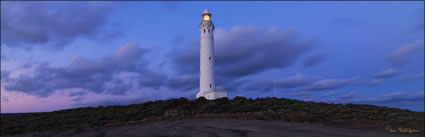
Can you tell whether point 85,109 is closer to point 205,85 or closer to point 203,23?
point 205,85

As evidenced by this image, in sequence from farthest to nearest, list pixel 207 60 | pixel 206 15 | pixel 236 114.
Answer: pixel 206 15 → pixel 207 60 → pixel 236 114

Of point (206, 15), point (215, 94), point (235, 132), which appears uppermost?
point (206, 15)

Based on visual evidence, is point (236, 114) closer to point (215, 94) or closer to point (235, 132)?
point (235, 132)

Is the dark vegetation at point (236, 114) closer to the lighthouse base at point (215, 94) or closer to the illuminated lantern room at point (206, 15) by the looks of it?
the lighthouse base at point (215, 94)

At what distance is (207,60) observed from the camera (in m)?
37.4

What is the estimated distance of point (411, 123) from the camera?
18.7 meters

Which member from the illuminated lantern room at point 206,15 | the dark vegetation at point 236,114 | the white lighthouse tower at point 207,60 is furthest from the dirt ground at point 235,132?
the illuminated lantern room at point 206,15

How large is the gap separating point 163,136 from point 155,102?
73.5 feet

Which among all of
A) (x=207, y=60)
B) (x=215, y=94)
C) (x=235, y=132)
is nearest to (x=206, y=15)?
(x=207, y=60)

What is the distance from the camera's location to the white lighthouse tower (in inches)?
1447

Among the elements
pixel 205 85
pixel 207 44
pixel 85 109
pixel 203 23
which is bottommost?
pixel 85 109

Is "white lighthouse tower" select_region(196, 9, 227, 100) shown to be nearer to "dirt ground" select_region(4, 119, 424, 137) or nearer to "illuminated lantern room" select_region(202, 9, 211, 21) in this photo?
"illuminated lantern room" select_region(202, 9, 211, 21)

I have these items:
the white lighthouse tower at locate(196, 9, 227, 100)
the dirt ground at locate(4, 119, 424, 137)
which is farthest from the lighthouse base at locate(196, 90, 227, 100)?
the dirt ground at locate(4, 119, 424, 137)

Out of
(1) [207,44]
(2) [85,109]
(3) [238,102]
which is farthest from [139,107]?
(1) [207,44]
